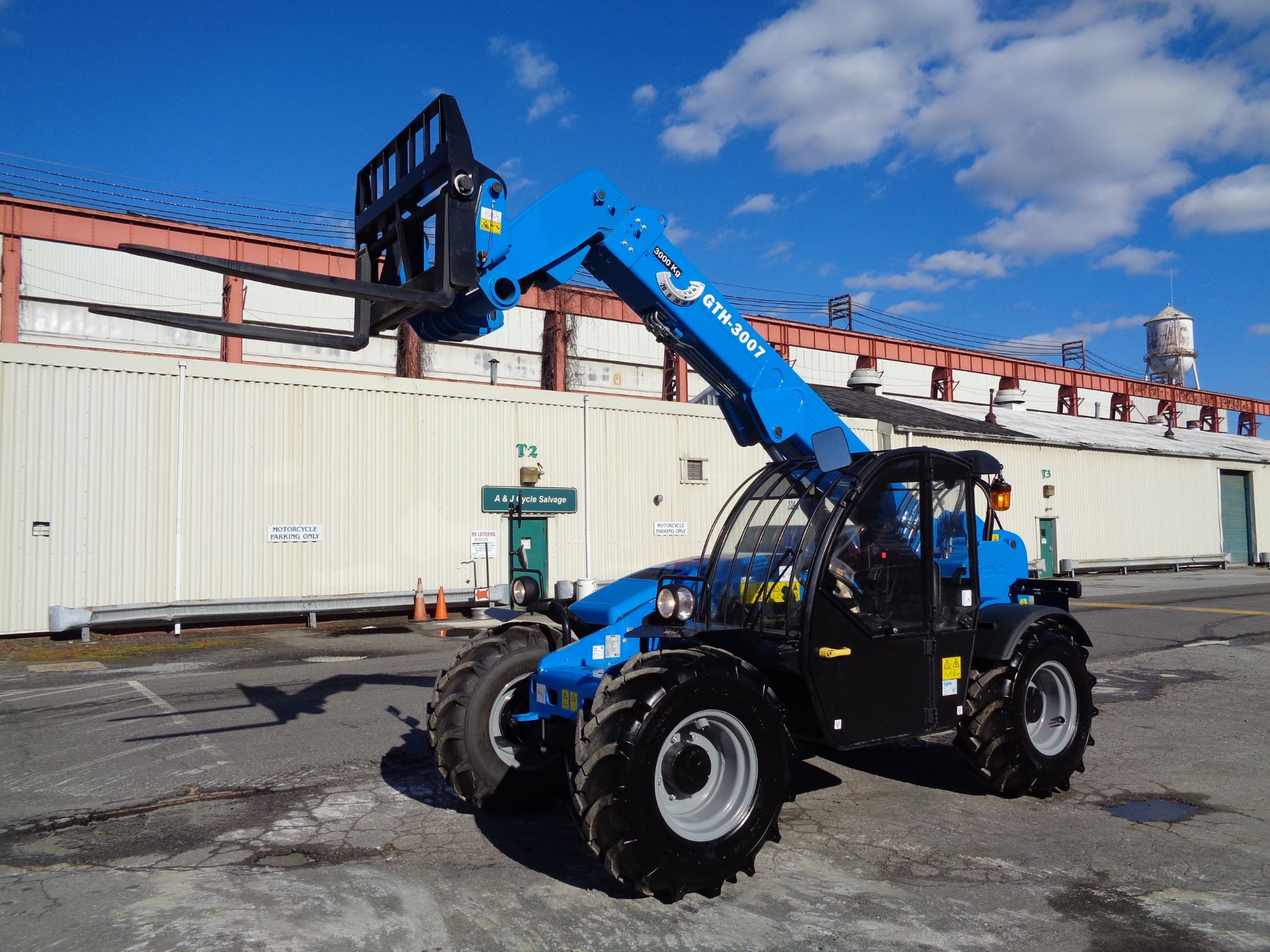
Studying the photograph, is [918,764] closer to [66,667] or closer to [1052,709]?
[1052,709]

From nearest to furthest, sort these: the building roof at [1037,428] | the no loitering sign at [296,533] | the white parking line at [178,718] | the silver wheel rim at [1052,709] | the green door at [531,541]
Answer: the silver wheel rim at [1052,709]
the white parking line at [178,718]
the no loitering sign at [296,533]
the green door at [531,541]
the building roof at [1037,428]

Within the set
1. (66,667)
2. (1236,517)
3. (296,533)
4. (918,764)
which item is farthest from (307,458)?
(1236,517)

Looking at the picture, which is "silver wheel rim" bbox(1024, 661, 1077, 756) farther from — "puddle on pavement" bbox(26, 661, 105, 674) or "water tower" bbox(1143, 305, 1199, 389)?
"water tower" bbox(1143, 305, 1199, 389)

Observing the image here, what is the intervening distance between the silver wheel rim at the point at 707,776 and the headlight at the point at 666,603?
665 millimetres

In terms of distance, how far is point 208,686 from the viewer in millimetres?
10719

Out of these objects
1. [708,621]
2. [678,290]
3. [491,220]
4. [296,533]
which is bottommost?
[708,621]

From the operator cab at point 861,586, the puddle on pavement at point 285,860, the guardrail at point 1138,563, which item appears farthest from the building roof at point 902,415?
the puddle on pavement at point 285,860

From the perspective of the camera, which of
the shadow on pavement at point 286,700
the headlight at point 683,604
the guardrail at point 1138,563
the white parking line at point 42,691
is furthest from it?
the guardrail at point 1138,563

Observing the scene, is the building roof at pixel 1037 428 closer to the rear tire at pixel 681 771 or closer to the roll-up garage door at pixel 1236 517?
the roll-up garage door at pixel 1236 517

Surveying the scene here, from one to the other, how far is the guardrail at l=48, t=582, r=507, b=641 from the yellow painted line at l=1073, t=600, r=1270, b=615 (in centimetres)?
1272

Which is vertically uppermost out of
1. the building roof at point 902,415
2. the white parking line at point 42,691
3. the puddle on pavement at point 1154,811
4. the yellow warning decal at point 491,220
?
the building roof at point 902,415

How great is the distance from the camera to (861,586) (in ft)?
17.4

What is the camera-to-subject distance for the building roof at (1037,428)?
95.2 ft

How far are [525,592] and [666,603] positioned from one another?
1.22m
